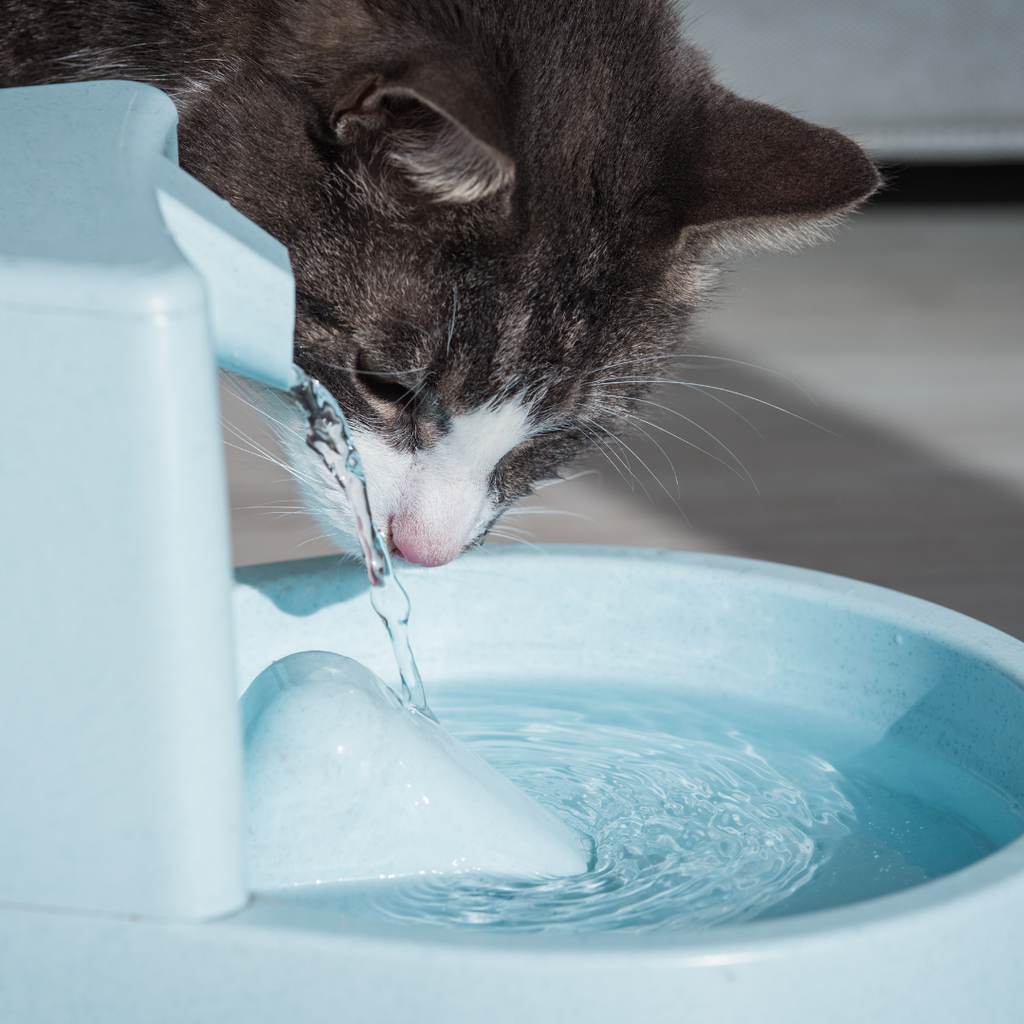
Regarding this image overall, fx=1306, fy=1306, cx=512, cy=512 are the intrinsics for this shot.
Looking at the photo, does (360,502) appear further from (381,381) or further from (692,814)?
(692,814)

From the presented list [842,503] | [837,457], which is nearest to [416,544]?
[842,503]

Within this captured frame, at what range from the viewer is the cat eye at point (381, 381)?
0.89m

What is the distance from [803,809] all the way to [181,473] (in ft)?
1.65

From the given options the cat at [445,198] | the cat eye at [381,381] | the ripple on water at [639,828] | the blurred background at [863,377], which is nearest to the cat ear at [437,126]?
the cat at [445,198]

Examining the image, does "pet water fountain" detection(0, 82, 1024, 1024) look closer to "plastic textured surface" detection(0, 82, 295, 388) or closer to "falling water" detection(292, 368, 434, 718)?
"plastic textured surface" detection(0, 82, 295, 388)

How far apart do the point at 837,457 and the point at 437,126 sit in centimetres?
124

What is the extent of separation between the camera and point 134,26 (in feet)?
3.16

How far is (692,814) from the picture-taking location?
32.3 inches

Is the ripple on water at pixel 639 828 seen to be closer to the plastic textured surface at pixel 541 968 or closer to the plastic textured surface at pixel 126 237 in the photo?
the plastic textured surface at pixel 541 968

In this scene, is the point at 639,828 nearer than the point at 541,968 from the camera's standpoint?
No

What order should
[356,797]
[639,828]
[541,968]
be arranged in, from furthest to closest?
[639,828] < [356,797] < [541,968]

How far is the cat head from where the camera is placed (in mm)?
873

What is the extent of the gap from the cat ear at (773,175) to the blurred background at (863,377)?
0.17 m

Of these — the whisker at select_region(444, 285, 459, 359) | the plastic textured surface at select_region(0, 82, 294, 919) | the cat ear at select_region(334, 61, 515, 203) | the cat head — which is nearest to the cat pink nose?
the cat head
